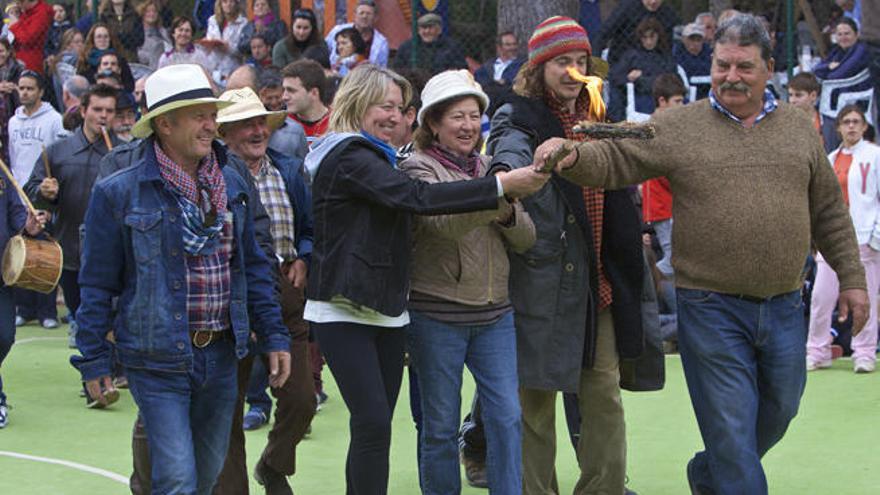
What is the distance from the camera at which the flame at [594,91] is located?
20.6ft

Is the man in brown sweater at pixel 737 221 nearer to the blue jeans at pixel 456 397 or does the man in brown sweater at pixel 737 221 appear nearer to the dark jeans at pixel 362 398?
the blue jeans at pixel 456 397

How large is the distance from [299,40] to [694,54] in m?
4.16

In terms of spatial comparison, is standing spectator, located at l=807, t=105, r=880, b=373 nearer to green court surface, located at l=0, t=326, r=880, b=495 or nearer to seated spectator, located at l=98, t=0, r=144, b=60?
green court surface, located at l=0, t=326, r=880, b=495

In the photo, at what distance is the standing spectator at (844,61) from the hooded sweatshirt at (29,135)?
723 cm

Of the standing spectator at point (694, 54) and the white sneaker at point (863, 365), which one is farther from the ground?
the standing spectator at point (694, 54)

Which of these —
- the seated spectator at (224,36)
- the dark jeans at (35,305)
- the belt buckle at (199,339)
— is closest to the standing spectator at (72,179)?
the dark jeans at (35,305)

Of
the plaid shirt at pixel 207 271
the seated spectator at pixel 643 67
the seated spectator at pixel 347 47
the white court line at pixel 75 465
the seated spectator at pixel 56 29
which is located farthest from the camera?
the seated spectator at pixel 56 29

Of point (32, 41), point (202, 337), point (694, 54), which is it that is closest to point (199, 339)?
point (202, 337)

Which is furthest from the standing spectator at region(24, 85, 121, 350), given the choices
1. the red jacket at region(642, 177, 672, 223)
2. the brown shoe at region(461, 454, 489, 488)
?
the red jacket at region(642, 177, 672, 223)

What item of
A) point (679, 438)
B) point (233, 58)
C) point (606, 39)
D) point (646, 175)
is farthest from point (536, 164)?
point (233, 58)

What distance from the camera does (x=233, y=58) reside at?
17.0 m

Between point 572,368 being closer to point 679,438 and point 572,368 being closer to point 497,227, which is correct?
point 497,227

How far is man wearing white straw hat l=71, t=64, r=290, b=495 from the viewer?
5.48m

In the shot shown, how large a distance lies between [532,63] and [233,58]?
10818 millimetres
